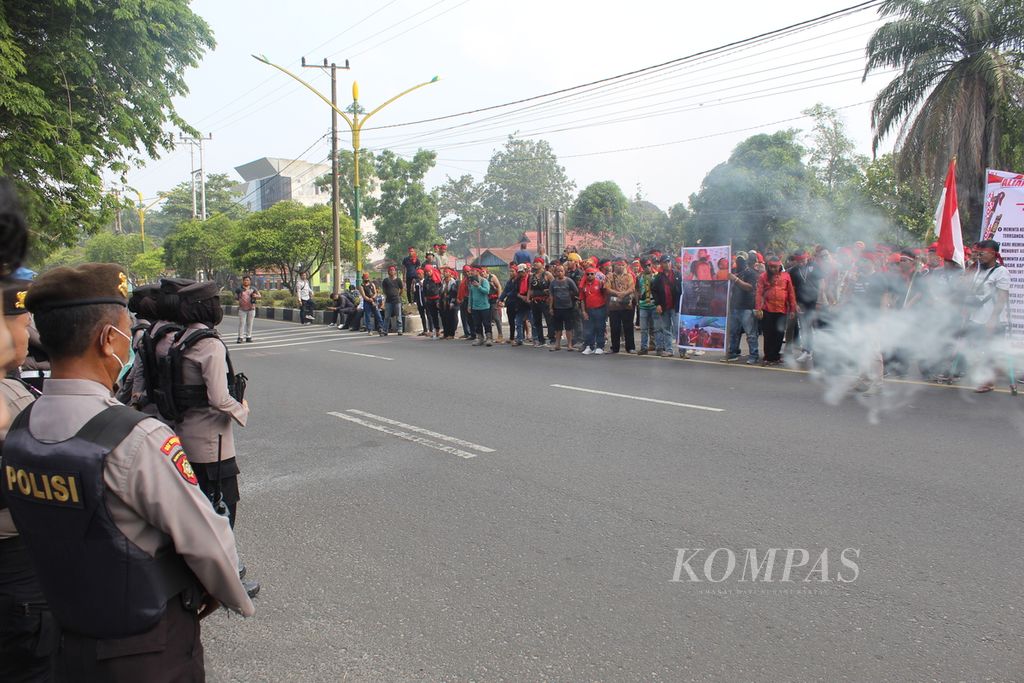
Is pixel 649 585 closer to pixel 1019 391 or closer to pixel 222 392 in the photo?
pixel 222 392

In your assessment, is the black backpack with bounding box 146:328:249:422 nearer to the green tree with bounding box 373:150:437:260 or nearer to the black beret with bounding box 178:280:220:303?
the black beret with bounding box 178:280:220:303

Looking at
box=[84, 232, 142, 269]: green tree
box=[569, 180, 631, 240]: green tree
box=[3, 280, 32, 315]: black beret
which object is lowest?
box=[3, 280, 32, 315]: black beret

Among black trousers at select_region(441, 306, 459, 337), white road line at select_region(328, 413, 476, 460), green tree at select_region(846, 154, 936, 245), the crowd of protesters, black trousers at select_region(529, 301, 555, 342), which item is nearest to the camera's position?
white road line at select_region(328, 413, 476, 460)

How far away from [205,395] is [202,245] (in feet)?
137

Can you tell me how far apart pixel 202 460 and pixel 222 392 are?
0.39 m

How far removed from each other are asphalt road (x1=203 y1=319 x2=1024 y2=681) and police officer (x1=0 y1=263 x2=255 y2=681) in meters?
1.44

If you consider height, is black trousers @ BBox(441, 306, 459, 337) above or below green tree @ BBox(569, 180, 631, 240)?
below

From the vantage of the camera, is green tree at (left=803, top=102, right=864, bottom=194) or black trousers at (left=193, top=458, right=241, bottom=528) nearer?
black trousers at (left=193, top=458, right=241, bottom=528)

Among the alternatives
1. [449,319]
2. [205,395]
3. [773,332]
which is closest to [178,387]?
[205,395]

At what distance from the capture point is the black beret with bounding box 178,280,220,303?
3801 millimetres

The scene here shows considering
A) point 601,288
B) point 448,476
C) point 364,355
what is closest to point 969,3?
point 601,288

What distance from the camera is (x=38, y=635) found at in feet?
7.67

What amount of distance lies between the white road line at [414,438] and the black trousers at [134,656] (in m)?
4.50

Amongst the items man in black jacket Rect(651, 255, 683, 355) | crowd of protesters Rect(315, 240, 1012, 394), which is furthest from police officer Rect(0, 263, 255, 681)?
man in black jacket Rect(651, 255, 683, 355)
